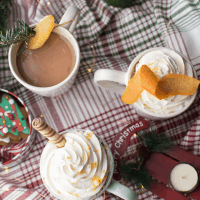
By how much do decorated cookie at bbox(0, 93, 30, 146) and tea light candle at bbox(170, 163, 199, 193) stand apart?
0.56 meters

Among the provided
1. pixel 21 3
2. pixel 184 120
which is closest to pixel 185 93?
pixel 184 120

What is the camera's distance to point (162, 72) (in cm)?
65

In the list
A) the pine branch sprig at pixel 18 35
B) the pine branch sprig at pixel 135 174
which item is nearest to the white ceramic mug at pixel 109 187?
the pine branch sprig at pixel 135 174

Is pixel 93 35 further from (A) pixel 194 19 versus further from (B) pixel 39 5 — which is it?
(A) pixel 194 19

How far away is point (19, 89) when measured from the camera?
37.5 inches

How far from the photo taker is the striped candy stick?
522mm

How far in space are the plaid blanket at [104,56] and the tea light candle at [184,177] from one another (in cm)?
11

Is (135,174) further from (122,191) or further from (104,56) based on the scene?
(104,56)

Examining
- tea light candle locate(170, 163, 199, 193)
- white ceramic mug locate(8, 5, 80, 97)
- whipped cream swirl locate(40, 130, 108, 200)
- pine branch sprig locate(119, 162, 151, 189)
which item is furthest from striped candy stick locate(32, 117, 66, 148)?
tea light candle locate(170, 163, 199, 193)

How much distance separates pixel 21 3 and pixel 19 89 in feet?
1.23

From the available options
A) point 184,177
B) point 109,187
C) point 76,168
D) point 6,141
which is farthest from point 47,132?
point 184,177

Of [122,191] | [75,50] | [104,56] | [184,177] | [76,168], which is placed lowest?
[184,177]

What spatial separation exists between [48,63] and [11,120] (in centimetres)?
26

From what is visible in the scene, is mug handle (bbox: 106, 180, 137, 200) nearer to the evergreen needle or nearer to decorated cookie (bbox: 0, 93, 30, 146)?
decorated cookie (bbox: 0, 93, 30, 146)
